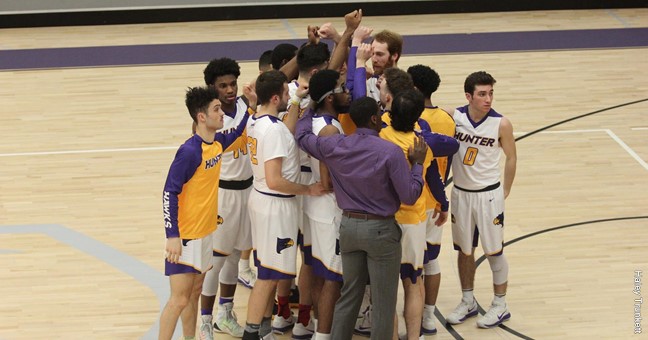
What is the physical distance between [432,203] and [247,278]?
2.01 meters

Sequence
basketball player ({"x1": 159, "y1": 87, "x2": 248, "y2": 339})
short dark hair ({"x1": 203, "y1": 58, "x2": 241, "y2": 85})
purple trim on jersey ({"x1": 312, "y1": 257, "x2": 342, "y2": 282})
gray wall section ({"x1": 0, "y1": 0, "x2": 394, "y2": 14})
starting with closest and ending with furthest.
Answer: basketball player ({"x1": 159, "y1": 87, "x2": 248, "y2": 339}) → purple trim on jersey ({"x1": 312, "y1": 257, "x2": 342, "y2": 282}) → short dark hair ({"x1": 203, "y1": 58, "x2": 241, "y2": 85}) → gray wall section ({"x1": 0, "y1": 0, "x2": 394, "y2": 14})

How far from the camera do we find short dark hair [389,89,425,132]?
6473 millimetres

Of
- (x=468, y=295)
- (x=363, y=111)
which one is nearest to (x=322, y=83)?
(x=363, y=111)

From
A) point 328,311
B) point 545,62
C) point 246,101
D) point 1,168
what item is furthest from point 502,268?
point 545,62

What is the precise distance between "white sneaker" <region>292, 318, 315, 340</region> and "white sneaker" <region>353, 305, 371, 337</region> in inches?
14.1

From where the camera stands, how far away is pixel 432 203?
7.18 metres

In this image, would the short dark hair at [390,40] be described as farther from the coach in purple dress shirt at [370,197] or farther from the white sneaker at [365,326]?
the white sneaker at [365,326]

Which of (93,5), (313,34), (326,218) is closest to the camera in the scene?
(326,218)

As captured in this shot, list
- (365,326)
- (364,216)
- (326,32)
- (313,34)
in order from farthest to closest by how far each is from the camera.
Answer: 1. (313,34)
2. (326,32)
3. (365,326)
4. (364,216)

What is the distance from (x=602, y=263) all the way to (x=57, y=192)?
18.0ft

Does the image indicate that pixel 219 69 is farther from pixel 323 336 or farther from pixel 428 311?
pixel 428 311

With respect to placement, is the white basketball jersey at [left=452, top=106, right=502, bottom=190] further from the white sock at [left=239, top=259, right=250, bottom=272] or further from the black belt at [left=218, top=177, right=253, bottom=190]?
the white sock at [left=239, top=259, right=250, bottom=272]

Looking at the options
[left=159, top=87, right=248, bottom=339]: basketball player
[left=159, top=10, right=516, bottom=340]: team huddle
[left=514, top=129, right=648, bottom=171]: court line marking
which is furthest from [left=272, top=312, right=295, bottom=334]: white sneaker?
[left=514, top=129, right=648, bottom=171]: court line marking

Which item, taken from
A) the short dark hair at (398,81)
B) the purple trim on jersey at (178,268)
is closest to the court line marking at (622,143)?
the short dark hair at (398,81)
